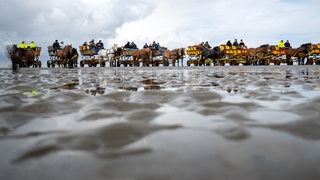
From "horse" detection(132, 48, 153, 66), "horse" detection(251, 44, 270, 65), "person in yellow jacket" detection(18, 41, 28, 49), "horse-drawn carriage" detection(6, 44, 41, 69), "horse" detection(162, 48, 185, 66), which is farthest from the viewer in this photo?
"horse" detection(162, 48, 185, 66)

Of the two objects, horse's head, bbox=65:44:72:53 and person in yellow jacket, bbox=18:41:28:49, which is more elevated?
person in yellow jacket, bbox=18:41:28:49

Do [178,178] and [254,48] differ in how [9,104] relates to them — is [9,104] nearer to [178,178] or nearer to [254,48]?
[178,178]

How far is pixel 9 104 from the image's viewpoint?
7.78 feet

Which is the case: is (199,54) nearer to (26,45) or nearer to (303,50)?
(303,50)

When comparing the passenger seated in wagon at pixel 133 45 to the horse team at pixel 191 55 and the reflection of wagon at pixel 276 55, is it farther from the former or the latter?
the reflection of wagon at pixel 276 55

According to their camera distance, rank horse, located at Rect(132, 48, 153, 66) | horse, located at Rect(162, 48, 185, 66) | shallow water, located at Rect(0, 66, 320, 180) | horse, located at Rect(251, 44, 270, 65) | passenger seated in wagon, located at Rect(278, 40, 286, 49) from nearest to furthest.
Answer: shallow water, located at Rect(0, 66, 320, 180), passenger seated in wagon, located at Rect(278, 40, 286, 49), horse, located at Rect(251, 44, 270, 65), horse, located at Rect(132, 48, 153, 66), horse, located at Rect(162, 48, 185, 66)

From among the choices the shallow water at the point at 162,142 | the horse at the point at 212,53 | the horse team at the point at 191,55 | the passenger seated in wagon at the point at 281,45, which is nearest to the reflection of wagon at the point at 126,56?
the horse team at the point at 191,55

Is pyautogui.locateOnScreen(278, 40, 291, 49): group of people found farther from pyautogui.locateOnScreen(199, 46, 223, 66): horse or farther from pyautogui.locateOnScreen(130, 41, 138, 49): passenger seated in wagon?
pyautogui.locateOnScreen(130, 41, 138, 49): passenger seated in wagon

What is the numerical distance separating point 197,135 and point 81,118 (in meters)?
0.87

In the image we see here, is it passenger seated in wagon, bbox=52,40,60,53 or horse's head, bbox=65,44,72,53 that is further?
passenger seated in wagon, bbox=52,40,60,53

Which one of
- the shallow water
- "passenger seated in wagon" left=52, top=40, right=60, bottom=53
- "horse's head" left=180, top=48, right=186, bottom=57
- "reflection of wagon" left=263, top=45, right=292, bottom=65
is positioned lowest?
the shallow water

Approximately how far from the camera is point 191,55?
28453 millimetres

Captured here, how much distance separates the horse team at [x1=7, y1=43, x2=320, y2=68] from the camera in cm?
2516

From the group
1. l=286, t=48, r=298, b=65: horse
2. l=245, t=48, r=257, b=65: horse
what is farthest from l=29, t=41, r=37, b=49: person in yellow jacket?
l=286, t=48, r=298, b=65: horse
